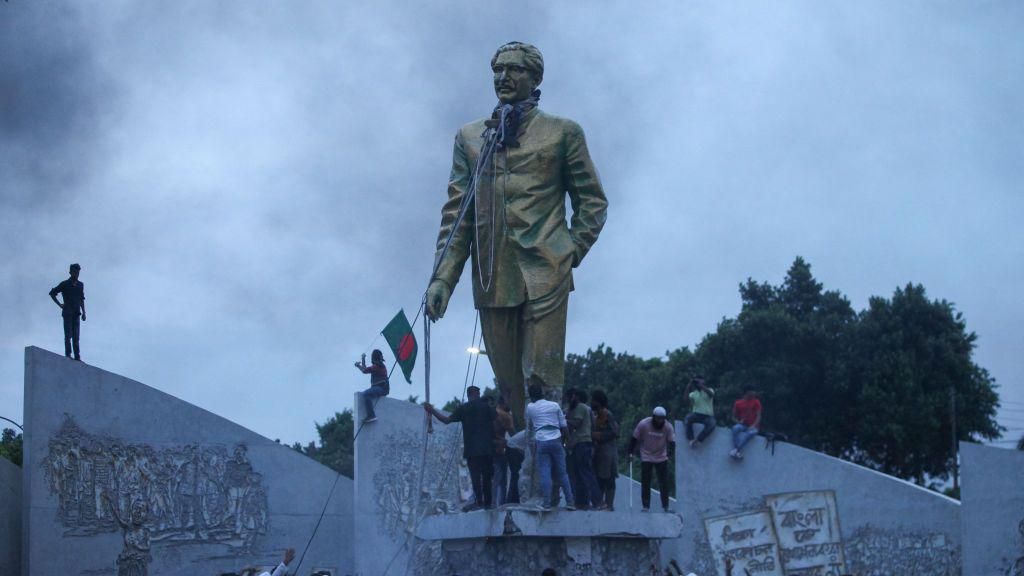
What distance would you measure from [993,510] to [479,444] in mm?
8403

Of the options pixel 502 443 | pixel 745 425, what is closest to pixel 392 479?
pixel 745 425

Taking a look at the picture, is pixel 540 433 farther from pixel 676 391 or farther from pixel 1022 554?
pixel 676 391

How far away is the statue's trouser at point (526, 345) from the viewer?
34.9 feet

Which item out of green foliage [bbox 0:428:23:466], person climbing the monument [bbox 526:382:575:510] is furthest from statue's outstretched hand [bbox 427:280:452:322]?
green foliage [bbox 0:428:23:466]

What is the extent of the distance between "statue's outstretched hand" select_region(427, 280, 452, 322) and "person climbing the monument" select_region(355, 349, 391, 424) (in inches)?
280

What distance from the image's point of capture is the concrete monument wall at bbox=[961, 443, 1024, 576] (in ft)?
52.5

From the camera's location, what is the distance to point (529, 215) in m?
10.8

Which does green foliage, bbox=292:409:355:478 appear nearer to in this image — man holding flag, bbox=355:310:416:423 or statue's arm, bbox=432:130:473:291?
man holding flag, bbox=355:310:416:423

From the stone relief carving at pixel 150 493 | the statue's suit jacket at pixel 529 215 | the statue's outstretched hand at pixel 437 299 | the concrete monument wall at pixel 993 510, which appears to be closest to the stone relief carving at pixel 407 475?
the stone relief carving at pixel 150 493

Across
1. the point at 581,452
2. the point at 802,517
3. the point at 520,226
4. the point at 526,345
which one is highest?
the point at 520,226

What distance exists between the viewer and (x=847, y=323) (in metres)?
37.6

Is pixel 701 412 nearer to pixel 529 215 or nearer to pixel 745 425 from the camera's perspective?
pixel 745 425

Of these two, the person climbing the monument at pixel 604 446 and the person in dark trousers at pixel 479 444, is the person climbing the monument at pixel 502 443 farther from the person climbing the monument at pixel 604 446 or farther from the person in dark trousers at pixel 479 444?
the person climbing the monument at pixel 604 446

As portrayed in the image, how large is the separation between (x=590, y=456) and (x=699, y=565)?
8.07 metres
